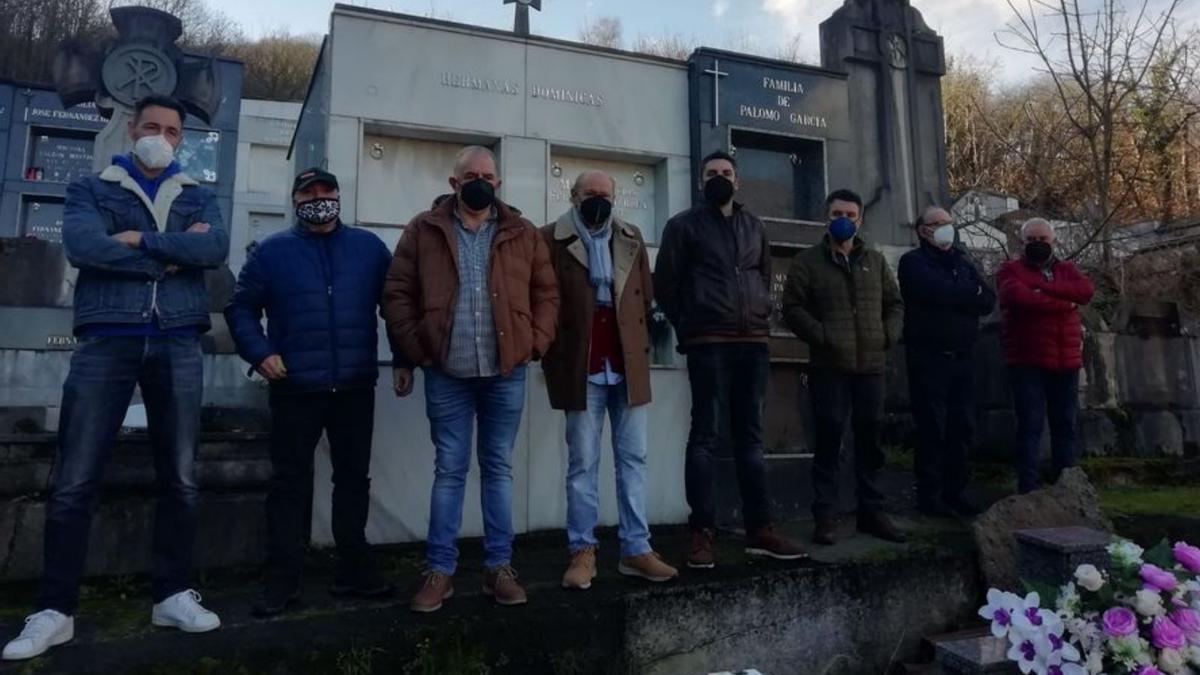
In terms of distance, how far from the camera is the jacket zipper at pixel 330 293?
10.0ft

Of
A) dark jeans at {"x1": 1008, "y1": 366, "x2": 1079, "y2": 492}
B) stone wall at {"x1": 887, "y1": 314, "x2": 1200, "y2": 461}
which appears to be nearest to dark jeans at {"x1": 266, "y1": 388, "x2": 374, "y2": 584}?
dark jeans at {"x1": 1008, "y1": 366, "x2": 1079, "y2": 492}

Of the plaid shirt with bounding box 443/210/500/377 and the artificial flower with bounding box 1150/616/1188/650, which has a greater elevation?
the plaid shirt with bounding box 443/210/500/377

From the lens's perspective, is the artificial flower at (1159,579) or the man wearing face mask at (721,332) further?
the man wearing face mask at (721,332)

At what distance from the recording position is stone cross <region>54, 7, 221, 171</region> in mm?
7082

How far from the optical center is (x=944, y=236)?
451 cm

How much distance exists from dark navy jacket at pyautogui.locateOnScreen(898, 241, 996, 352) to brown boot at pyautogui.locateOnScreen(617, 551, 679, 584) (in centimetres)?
230

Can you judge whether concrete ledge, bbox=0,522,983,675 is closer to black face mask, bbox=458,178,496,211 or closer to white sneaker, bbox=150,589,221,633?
white sneaker, bbox=150,589,221,633

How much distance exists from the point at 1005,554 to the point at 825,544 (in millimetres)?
809

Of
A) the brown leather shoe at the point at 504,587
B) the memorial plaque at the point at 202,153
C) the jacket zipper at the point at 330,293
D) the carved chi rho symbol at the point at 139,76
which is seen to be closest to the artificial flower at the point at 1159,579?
the brown leather shoe at the point at 504,587

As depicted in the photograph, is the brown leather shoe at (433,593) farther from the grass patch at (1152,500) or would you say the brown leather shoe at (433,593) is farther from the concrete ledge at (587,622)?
the grass patch at (1152,500)

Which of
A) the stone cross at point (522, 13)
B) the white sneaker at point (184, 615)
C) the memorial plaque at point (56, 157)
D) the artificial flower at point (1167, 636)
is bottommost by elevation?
the white sneaker at point (184, 615)

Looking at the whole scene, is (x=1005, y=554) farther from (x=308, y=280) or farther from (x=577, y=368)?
(x=308, y=280)

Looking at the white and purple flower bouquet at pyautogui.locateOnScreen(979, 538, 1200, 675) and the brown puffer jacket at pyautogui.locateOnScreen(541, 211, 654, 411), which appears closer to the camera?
the white and purple flower bouquet at pyautogui.locateOnScreen(979, 538, 1200, 675)

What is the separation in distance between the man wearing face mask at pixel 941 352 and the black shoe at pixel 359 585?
3.20 meters
